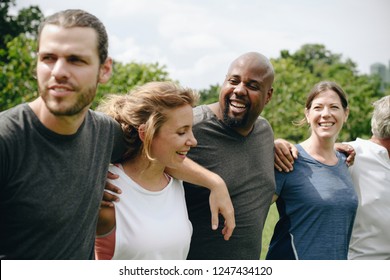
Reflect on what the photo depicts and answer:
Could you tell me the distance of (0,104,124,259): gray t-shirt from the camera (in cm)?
212

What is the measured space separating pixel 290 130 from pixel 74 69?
17.0 m

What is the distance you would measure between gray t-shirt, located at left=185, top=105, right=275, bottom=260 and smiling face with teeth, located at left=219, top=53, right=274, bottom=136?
79 millimetres

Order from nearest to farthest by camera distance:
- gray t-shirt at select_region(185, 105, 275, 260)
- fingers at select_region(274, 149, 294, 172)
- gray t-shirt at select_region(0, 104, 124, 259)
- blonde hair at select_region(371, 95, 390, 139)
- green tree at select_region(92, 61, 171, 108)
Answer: gray t-shirt at select_region(0, 104, 124, 259)
gray t-shirt at select_region(185, 105, 275, 260)
fingers at select_region(274, 149, 294, 172)
blonde hair at select_region(371, 95, 390, 139)
green tree at select_region(92, 61, 171, 108)

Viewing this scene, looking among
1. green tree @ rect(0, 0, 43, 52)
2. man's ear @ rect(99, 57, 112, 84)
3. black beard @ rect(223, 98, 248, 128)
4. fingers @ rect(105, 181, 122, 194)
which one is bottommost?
fingers @ rect(105, 181, 122, 194)

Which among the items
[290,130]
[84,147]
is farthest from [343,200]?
[290,130]

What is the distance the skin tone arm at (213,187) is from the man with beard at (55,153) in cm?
73

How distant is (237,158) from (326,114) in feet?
2.73

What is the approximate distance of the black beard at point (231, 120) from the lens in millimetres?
3287

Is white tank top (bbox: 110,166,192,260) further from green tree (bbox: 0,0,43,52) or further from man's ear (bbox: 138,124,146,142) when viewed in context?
green tree (bbox: 0,0,43,52)

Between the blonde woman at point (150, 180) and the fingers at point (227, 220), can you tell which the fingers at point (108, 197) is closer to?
the blonde woman at point (150, 180)

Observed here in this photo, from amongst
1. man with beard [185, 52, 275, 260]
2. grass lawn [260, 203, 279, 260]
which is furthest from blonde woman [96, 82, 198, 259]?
grass lawn [260, 203, 279, 260]

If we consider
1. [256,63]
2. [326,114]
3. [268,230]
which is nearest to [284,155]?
[326,114]

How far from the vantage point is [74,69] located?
2.27 meters
